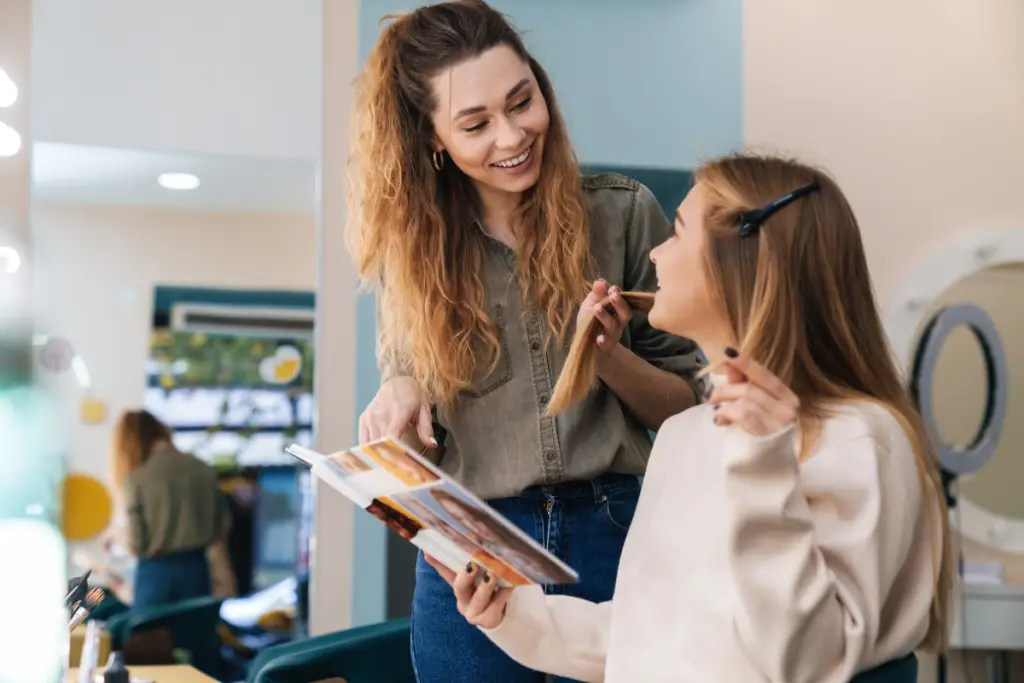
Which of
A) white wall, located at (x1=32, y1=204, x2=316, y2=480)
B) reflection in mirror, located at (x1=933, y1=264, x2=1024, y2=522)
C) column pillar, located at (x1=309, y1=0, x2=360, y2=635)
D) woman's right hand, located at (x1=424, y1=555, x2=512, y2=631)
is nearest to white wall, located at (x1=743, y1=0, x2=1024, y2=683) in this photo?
reflection in mirror, located at (x1=933, y1=264, x2=1024, y2=522)

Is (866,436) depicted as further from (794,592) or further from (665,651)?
(665,651)

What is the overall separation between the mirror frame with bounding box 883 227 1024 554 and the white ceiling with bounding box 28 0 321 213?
63.9 inches

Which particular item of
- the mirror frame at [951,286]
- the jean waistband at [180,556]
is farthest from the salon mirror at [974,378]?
the jean waistband at [180,556]

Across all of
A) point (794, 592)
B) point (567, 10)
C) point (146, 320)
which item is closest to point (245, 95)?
point (146, 320)

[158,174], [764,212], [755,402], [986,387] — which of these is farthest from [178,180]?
[986,387]

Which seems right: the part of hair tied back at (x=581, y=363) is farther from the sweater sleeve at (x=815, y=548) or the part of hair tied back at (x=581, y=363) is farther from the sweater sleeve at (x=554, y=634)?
the sweater sleeve at (x=815, y=548)

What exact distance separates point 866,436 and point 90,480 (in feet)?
5.30

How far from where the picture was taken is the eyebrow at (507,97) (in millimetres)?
1507

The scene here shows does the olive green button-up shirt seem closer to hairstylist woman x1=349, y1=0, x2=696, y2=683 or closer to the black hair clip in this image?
hairstylist woman x1=349, y1=0, x2=696, y2=683

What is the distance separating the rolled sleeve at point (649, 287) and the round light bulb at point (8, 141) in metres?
0.81

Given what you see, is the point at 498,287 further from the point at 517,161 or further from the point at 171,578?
the point at 171,578

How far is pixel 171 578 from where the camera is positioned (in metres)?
2.32

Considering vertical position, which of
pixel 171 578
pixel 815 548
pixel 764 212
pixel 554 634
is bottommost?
pixel 171 578

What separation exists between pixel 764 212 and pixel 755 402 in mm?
279
